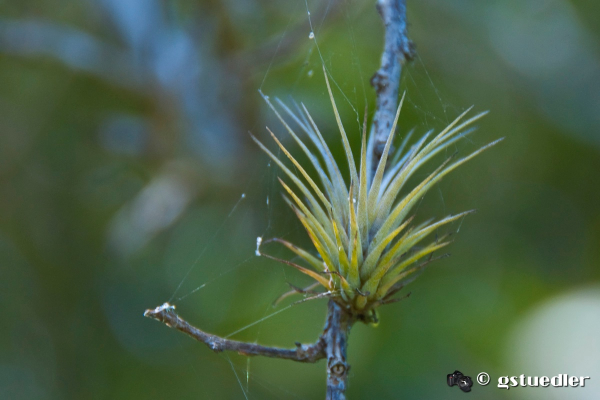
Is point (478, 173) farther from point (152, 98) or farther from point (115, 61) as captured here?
point (115, 61)

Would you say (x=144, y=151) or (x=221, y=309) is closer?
(x=221, y=309)

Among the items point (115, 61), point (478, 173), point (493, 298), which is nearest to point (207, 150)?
point (115, 61)

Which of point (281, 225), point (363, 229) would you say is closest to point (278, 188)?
point (281, 225)

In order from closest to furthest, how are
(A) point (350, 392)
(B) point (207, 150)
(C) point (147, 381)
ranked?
(A) point (350, 392)
(B) point (207, 150)
(C) point (147, 381)

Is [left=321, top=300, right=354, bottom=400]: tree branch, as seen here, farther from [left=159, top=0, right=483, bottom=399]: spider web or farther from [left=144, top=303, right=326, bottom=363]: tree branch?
[left=159, top=0, right=483, bottom=399]: spider web

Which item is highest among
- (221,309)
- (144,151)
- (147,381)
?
(144,151)

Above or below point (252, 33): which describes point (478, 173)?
below

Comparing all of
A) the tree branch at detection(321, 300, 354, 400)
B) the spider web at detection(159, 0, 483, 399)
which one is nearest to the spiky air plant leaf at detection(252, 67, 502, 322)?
the tree branch at detection(321, 300, 354, 400)
